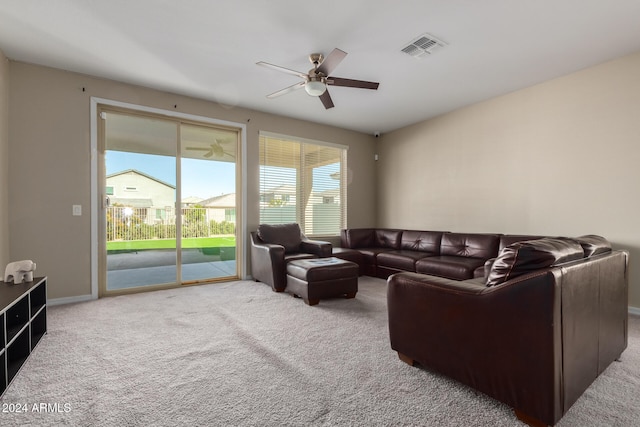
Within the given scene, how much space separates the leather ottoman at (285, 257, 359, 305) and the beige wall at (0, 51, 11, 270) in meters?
3.13

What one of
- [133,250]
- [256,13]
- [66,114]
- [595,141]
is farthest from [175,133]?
[595,141]

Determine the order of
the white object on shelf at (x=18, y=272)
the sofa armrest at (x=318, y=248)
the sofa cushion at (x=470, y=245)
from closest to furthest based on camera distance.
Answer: the white object on shelf at (x=18, y=272)
the sofa cushion at (x=470, y=245)
the sofa armrest at (x=318, y=248)

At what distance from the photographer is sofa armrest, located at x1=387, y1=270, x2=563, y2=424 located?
4.60ft

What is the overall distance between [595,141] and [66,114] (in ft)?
21.1

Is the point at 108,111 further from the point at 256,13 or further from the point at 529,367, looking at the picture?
the point at 529,367

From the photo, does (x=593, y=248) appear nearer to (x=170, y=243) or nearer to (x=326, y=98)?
(x=326, y=98)

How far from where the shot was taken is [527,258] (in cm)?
159

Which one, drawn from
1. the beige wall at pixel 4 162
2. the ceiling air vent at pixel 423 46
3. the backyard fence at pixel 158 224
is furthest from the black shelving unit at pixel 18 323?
the ceiling air vent at pixel 423 46

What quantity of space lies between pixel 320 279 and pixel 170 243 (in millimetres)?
2418

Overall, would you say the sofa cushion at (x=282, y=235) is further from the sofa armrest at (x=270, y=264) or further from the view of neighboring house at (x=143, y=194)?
the view of neighboring house at (x=143, y=194)

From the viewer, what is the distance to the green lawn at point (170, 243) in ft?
13.5

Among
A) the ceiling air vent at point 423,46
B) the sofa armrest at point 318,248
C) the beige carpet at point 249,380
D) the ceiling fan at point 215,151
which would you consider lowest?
the beige carpet at point 249,380

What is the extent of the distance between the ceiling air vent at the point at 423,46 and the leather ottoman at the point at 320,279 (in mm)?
2570

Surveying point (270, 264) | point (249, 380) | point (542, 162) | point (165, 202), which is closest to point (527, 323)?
point (249, 380)
